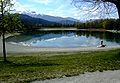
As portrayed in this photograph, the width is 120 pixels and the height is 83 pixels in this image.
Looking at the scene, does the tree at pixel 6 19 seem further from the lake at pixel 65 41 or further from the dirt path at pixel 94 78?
the lake at pixel 65 41

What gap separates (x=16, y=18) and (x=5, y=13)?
1.15 meters

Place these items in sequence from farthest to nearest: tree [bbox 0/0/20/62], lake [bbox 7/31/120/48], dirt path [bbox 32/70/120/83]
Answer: lake [bbox 7/31/120/48] < tree [bbox 0/0/20/62] < dirt path [bbox 32/70/120/83]

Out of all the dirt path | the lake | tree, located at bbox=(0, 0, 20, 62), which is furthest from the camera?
the lake

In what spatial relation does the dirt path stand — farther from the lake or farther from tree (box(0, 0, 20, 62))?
the lake

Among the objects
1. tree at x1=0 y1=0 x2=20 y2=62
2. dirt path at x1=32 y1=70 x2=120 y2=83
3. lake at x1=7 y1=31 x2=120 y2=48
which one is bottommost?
lake at x1=7 y1=31 x2=120 y2=48

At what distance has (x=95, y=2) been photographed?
18328 millimetres

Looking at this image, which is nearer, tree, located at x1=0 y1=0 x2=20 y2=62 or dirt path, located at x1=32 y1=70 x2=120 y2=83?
dirt path, located at x1=32 y1=70 x2=120 y2=83

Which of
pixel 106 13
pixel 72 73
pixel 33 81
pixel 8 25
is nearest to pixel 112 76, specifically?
pixel 72 73

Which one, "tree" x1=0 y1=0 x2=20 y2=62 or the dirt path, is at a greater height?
"tree" x1=0 y1=0 x2=20 y2=62

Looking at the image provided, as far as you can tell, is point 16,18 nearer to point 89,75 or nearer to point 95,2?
point 95,2

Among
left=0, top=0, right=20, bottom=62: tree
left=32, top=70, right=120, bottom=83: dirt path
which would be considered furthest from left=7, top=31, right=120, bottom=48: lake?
left=32, top=70, right=120, bottom=83: dirt path

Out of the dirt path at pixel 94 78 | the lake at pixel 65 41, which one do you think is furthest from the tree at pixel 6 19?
the lake at pixel 65 41

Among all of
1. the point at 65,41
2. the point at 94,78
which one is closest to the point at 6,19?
the point at 94,78

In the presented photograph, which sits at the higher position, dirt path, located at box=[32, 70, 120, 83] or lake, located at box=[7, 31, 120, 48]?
dirt path, located at box=[32, 70, 120, 83]
